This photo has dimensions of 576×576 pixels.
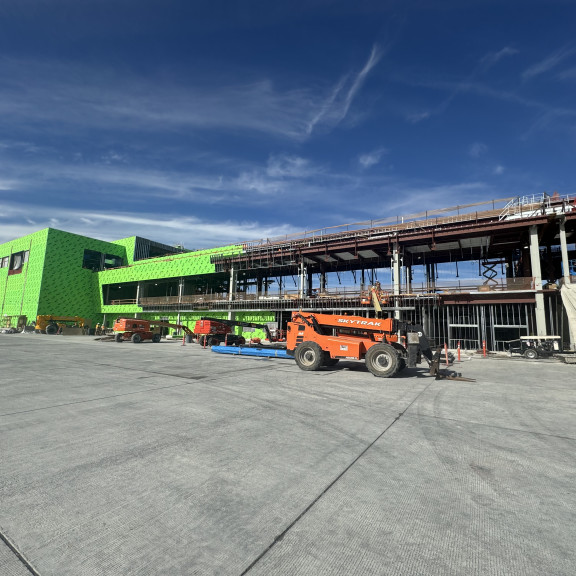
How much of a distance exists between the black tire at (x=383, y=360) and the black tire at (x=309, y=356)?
1962 mm

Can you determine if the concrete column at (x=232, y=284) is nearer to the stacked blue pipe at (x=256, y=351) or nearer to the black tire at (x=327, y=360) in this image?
the stacked blue pipe at (x=256, y=351)

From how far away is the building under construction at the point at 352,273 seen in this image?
26609 millimetres

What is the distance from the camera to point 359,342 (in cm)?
1317

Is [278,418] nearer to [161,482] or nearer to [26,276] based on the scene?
[161,482]

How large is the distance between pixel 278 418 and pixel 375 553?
12.8 ft

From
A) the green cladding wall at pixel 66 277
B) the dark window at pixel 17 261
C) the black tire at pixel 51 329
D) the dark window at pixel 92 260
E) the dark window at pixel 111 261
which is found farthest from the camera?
the dark window at pixel 111 261

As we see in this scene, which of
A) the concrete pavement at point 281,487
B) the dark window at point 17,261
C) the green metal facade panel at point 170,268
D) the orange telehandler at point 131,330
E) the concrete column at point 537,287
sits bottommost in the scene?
the concrete pavement at point 281,487

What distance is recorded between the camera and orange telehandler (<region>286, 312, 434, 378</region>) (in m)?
12.3

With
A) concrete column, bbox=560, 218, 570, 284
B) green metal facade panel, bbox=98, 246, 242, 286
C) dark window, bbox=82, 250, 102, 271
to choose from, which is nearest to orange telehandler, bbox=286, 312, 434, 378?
concrete column, bbox=560, 218, 570, 284

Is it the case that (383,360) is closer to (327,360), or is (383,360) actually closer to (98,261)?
(327,360)

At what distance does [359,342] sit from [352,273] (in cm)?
3005

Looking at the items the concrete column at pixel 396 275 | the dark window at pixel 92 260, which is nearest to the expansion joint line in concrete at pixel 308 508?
the concrete column at pixel 396 275

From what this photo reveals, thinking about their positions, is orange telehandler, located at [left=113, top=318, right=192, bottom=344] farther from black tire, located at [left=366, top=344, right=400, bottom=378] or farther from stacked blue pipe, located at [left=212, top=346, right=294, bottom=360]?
black tire, located at [left=366, top=344, right=400, bottom=378]

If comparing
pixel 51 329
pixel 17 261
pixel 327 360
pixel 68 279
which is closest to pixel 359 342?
pixel 327 360
